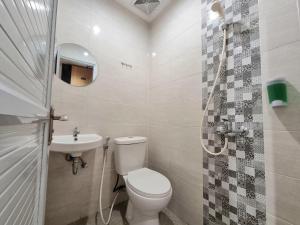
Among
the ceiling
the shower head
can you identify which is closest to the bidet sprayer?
the shower head

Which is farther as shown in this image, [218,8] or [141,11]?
[141,11]

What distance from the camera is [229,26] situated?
111 cm

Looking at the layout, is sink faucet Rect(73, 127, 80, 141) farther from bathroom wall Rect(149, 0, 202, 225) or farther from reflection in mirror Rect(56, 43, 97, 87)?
bathroom wall Rect(149, 0, 202, 225)

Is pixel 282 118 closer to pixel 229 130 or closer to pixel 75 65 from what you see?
pixel 229 130

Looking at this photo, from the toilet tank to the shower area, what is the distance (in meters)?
0.17

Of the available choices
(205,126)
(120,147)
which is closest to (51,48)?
(120,147)

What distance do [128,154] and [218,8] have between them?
1.51 m

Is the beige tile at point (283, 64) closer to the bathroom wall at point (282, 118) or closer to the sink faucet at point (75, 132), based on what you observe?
the bathroom wall at point (282, 118)

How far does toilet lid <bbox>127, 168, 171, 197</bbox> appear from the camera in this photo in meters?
1.10

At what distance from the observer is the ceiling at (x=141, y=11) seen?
5.57 ft

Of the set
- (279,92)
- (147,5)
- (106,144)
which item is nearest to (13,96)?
(279,92)

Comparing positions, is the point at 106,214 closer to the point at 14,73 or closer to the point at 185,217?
the point at 185,217

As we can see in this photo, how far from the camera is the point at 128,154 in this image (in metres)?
1.51

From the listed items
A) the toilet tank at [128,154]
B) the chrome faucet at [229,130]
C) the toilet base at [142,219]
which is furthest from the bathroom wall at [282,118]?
the toilet tank at [128,154]
